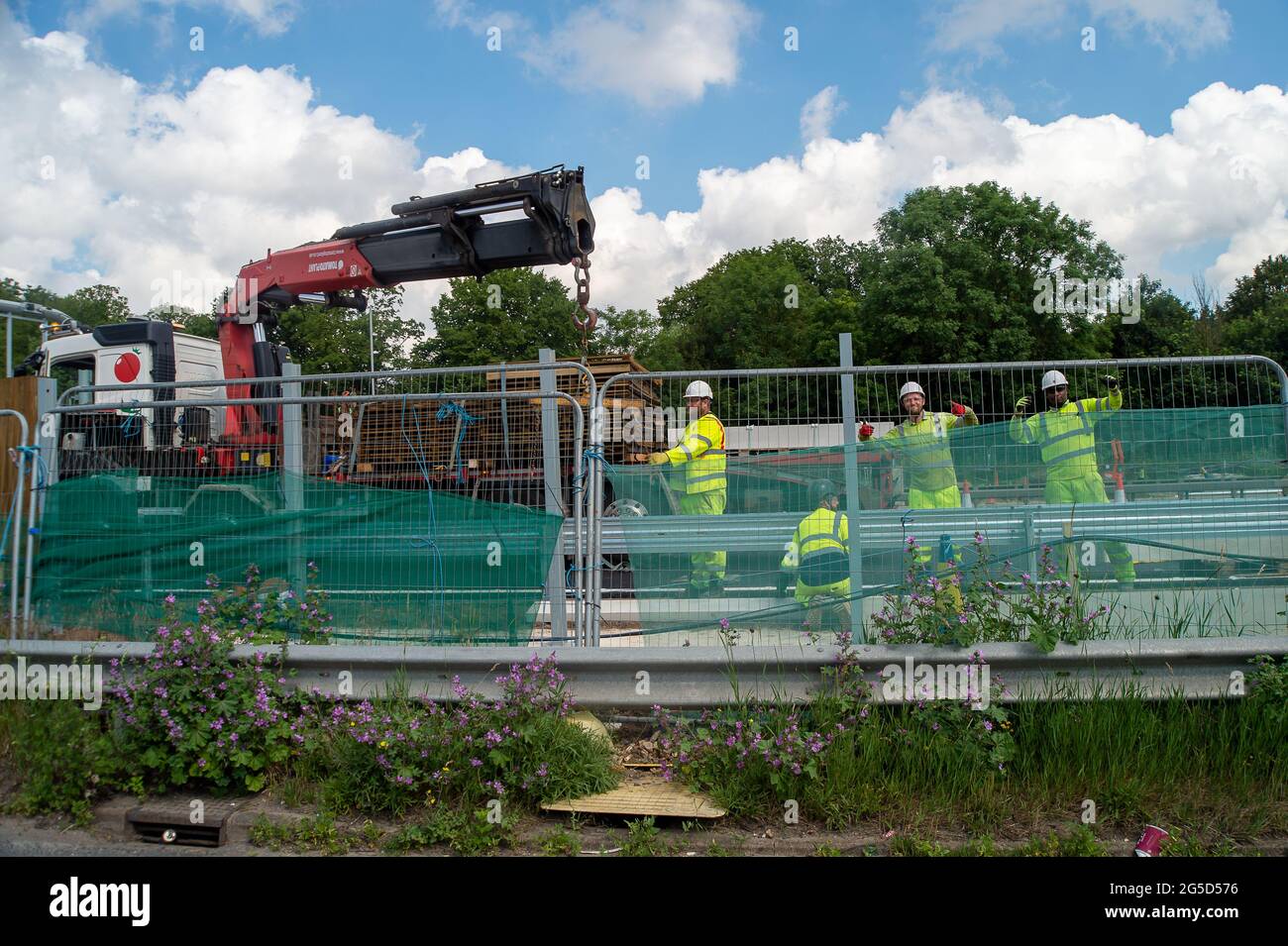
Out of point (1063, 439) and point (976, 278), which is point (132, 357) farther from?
point (976, 278)

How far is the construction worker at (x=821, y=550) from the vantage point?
16.8ft

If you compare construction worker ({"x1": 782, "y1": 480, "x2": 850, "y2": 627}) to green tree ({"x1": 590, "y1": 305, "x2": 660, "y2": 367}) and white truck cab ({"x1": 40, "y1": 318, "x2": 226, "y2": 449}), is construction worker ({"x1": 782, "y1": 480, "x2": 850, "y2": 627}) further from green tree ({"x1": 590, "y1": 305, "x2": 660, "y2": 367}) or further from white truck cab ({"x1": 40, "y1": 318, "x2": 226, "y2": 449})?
green tree ({"x1": 590, "y1": 305, "x2": 660, "y2": 367})

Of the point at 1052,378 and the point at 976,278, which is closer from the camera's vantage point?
the point at 1052,378

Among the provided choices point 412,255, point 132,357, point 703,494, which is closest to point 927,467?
point 703,494

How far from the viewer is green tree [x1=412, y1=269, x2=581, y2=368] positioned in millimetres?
46594

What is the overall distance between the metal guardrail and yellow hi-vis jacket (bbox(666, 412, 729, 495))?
1.08 m

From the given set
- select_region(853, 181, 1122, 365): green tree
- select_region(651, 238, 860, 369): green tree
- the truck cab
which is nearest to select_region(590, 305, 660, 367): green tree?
select_region(651, 238, 860, 369): green tree

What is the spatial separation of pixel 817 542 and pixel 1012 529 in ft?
3.55

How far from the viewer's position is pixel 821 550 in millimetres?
5215

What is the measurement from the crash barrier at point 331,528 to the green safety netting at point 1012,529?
1.80 ft

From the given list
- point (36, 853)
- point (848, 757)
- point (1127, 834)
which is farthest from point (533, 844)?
point (1127, 834)

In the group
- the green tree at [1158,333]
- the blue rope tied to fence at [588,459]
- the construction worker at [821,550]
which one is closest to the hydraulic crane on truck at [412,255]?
the blue rope tied to fence at [588,459]

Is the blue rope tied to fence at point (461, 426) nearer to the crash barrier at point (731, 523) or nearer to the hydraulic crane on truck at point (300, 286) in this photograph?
the crash barrier at point (731, 523)
